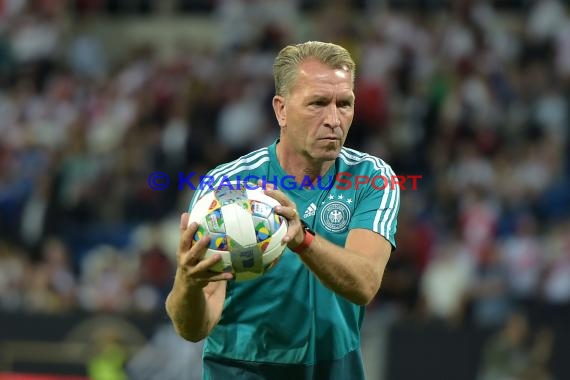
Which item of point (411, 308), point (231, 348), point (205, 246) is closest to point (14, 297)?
point (411, 308)

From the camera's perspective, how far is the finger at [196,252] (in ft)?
14.8

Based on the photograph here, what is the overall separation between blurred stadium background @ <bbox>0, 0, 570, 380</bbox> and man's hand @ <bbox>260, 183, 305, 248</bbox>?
6776 mm

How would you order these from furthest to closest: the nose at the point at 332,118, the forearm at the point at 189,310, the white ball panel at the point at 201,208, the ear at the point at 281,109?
the ear at the point at 281,109 < the nose at the point at 332,118 < the forearm at the point at 189,310 < the white ball panel at the point at 201,208

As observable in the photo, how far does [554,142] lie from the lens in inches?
524

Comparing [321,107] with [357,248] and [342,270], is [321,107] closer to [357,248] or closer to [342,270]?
[357,248]

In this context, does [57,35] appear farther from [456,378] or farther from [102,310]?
[456,378]

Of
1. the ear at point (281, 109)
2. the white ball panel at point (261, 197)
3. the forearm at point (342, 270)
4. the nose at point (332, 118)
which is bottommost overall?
the forearm at point (342, 270)

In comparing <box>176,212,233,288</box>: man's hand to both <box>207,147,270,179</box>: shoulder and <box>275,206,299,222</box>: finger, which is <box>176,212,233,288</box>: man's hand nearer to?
Answer: <box>275,206,299,222</box>: finger

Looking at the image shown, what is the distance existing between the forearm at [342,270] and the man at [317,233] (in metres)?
0.21

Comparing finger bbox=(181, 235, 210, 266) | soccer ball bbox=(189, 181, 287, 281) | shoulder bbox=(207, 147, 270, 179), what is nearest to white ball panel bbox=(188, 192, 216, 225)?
soccer ball bbox=(189, 181, 287, 281)

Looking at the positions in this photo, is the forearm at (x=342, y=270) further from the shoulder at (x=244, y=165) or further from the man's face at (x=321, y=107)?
the shoulder at (x=244, y=165)

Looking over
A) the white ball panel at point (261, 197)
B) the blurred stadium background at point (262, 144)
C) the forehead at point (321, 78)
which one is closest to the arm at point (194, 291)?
the white ball panel at point (261, 197)

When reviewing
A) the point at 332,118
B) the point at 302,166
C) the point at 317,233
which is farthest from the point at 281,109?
the point at 317,233

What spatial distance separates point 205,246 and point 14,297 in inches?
358
